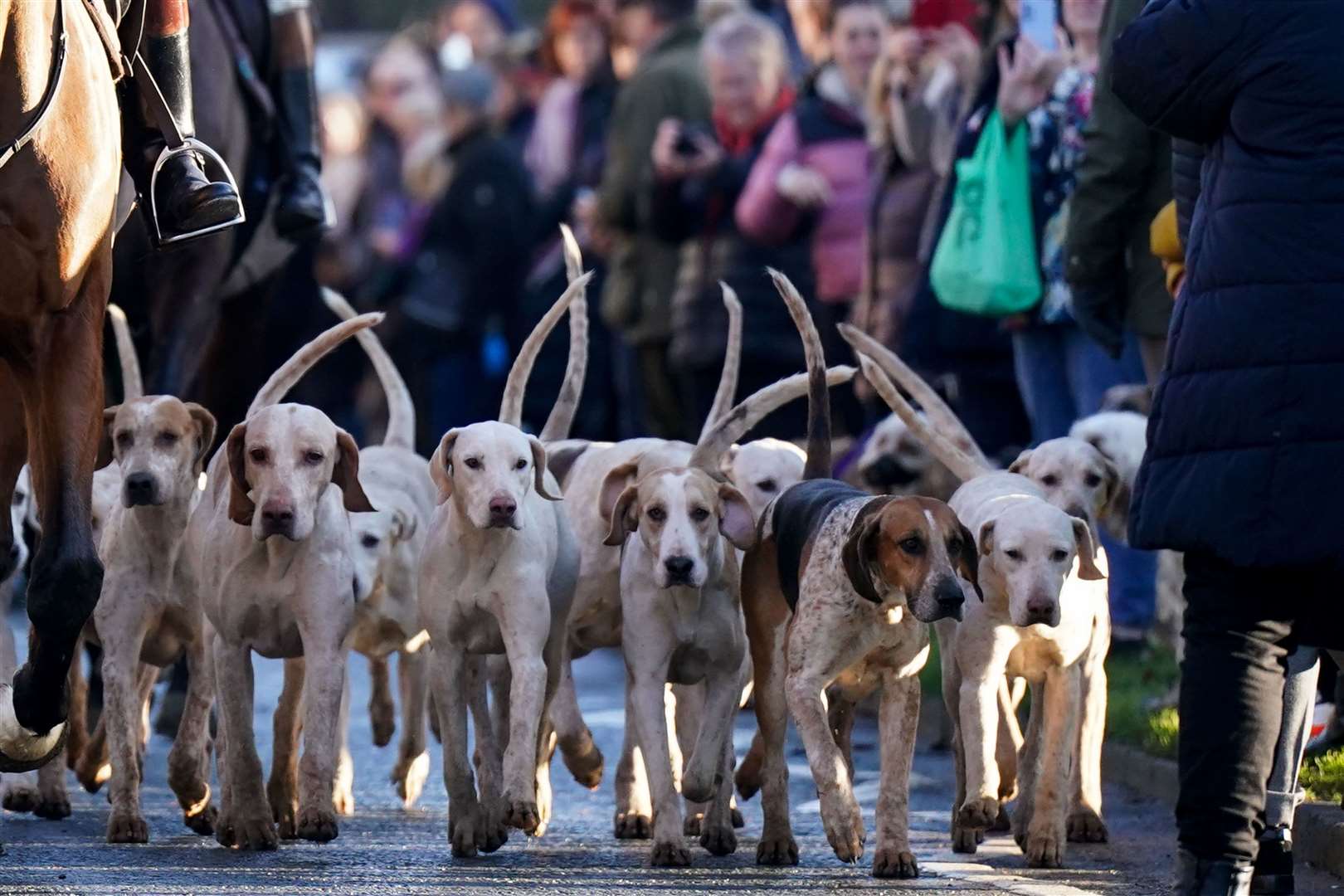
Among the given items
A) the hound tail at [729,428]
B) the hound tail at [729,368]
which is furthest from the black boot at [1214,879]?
the hound tail at [729,368]

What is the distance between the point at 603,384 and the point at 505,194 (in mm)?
1399

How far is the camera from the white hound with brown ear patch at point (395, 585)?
29.9ft

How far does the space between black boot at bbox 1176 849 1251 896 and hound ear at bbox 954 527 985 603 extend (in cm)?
168

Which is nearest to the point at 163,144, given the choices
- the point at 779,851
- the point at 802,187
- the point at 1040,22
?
the point at 779,851

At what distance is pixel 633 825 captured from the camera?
8.48 m

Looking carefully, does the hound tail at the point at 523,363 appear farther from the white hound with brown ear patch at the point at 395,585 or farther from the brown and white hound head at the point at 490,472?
the brown and white hound head at the point at 490,472

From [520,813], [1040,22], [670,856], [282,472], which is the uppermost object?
[1040,22]

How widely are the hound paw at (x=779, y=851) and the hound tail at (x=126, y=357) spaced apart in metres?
2.70

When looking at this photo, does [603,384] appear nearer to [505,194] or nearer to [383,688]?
[505,194]

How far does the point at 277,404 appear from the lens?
8.38 metres

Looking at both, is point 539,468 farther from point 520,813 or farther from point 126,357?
point 126,357

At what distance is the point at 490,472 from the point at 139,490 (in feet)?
3.34

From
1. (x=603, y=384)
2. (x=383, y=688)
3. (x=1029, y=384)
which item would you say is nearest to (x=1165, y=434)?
(x=383, y=688)

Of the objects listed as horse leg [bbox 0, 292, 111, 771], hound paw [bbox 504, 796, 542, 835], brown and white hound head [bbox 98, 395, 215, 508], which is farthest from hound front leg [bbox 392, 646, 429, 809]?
horse leg [bbox 0, 292, 111, 771]
